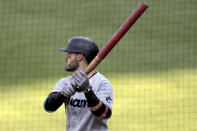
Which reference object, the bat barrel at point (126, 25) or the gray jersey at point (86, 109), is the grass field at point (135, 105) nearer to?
the gray jersey at point (86, 109)

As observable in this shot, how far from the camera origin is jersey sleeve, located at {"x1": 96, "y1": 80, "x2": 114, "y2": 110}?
15.1ft

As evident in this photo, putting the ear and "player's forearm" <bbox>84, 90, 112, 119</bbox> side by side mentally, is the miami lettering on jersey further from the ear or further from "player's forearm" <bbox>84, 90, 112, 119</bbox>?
the ear

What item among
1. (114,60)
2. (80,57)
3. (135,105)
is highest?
(80,57)

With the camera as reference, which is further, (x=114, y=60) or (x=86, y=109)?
(x=114, y=60)

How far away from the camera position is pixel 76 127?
475cm

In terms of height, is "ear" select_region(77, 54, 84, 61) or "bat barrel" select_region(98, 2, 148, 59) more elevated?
"bat barrel" select_region(98, 2, 148, 59)

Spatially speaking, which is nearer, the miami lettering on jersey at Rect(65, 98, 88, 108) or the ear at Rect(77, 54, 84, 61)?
the miami lettering on jersey at Rect(65, 98, 88, 108)

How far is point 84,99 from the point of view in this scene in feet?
15.5

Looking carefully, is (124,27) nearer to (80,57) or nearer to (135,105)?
(80,57)

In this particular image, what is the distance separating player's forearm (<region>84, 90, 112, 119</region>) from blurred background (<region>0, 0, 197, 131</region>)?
460cm

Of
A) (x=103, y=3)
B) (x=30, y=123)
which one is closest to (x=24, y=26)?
(x=103, y=3)

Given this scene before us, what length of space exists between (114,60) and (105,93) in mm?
7152

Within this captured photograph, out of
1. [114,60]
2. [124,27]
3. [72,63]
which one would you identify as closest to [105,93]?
[72,63]

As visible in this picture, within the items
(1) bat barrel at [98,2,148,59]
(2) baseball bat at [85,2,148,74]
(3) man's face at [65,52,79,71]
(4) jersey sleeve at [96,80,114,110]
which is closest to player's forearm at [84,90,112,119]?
(4) jersey sleeve at [96,80,114,110]
